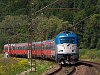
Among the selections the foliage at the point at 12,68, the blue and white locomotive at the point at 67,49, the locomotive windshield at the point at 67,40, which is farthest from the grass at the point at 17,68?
the locomotive windshield at the point at 67,40

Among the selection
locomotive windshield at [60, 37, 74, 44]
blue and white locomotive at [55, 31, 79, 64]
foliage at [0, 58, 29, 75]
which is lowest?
foliage at [0, 58, 29, 75]

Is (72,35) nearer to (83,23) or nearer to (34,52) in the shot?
(34,52)

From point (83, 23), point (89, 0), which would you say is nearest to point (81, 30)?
point (83, 23)

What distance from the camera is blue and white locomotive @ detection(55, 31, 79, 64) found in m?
35.8

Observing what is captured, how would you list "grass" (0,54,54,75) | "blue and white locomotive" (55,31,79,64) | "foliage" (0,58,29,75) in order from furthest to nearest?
"blue and white locomotive" (55,31,79,64) → "grass" (0,54,54,75) → "foliage" (0,58,29,75)

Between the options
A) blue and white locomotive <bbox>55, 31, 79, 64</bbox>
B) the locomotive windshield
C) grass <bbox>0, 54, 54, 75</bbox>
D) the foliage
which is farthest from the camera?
the locomotive windshield

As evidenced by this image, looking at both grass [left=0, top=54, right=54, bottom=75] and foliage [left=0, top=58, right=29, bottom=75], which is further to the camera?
grass [left=0, top=54, right=54, bottom=75]

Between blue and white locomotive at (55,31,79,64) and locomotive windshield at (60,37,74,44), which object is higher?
locomotive windshield at (60,37,74,44)

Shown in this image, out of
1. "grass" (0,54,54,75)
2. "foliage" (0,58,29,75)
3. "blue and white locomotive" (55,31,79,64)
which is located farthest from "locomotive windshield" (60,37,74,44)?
"foliage" (0,58,29,75)

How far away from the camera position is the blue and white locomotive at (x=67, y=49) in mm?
35750

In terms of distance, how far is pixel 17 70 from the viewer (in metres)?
32.9

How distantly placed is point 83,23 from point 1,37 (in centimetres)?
2607

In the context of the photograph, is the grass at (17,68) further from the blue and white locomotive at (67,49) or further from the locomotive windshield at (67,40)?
the locomotive windshield at (67,40)

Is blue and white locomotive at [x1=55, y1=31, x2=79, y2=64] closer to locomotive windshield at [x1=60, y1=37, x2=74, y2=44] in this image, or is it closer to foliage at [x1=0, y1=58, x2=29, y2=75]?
locomotive windshield at [x1=60, y1=37, x2=74, y2=44]
